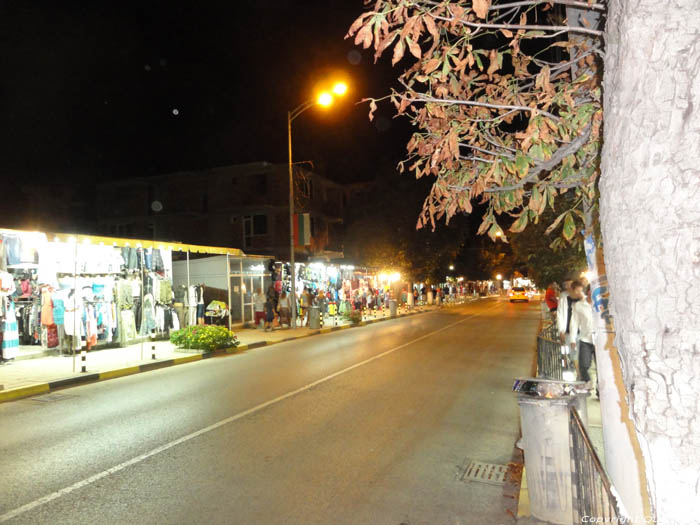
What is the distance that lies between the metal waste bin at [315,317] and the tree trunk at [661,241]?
21459 millimetres

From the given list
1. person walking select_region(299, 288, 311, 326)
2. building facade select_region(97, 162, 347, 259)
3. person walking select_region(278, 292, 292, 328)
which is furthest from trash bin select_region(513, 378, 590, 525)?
building facade select_region(97, 162, 347, 259)

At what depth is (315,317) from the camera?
22.9m

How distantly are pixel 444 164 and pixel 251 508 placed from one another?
353 centimetres

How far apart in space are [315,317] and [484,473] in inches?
691

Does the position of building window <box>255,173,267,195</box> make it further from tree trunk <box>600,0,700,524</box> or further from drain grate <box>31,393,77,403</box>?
tree trunk <box>600,0,700,524</box>

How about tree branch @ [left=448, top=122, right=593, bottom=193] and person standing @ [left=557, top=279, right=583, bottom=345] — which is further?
person standing @ [left=557, top=279, right=583, bottom=345]

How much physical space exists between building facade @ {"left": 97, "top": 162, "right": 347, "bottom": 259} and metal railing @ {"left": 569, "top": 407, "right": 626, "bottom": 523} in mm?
29552

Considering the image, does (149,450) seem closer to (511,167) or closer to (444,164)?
(444,164)

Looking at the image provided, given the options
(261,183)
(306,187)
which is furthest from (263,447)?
(306,187)

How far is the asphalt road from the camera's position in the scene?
470 cm

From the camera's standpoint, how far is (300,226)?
26.4 m

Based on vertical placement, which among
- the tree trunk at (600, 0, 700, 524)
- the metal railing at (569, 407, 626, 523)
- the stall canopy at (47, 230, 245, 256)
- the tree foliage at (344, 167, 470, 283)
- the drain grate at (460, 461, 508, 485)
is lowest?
the drain grate at (460, 461, 508, 485)

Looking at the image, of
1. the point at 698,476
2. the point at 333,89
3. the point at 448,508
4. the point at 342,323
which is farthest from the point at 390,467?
the point at 342,323

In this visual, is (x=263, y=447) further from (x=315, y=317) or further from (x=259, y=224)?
(x=259, y=224)
